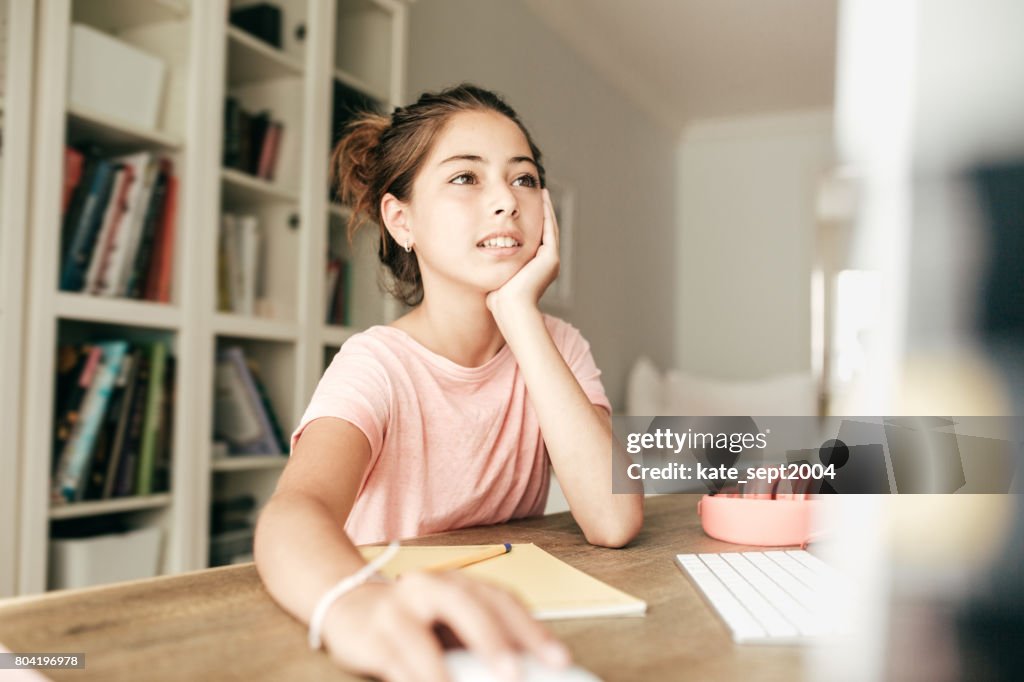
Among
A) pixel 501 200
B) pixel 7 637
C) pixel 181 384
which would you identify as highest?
pixel 501 200

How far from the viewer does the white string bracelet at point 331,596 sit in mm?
545

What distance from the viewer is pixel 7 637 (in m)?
0.56

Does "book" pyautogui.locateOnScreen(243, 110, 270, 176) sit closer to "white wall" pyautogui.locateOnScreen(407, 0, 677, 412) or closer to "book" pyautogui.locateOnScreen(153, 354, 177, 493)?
"book" pyautogui.locateOnScreen(153, 354, 177, 493)

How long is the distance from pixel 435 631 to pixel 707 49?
13.8 ft

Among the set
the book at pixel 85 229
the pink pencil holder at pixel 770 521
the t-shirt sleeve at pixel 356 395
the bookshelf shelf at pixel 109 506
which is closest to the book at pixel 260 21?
the book at pixel 85 229

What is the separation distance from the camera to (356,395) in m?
1.03

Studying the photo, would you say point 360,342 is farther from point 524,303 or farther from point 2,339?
point 2,339

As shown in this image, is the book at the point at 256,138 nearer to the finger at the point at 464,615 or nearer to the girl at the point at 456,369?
the girl at the point at 456,369

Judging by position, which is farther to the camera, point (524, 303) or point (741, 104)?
point (741, 104)

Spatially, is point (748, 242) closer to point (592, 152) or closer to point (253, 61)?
point (592, 152)

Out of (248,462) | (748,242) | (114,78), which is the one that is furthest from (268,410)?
(748,242)

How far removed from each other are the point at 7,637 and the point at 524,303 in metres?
0.74

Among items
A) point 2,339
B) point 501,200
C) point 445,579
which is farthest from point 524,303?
point 2,339

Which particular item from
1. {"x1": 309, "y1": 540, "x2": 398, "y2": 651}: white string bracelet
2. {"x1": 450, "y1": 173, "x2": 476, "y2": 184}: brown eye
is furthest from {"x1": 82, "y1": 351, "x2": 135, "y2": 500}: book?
{"x1": 309, "y1": 540, "x2": 398, "y2": 651}: white string bracelet
